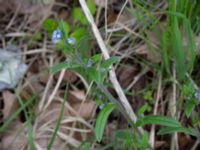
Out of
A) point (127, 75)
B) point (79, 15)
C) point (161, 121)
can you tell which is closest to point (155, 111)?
point (127, 75)

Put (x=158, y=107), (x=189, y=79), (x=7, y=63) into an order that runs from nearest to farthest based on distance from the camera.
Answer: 1. (x=189, y=79)
2. (x=158, y=107)
3. (x=7, y=63)

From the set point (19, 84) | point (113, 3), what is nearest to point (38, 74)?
point (19, 84)

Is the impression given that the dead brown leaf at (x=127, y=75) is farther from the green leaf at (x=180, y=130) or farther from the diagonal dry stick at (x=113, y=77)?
the green leaf at (x=180, y=130)

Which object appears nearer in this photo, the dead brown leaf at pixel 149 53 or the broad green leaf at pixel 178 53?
the broad green leaf at pixel 178 53

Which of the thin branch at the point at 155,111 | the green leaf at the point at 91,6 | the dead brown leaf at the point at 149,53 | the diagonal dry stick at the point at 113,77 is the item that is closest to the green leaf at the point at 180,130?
the diagonal dry stick at the point at 113,77

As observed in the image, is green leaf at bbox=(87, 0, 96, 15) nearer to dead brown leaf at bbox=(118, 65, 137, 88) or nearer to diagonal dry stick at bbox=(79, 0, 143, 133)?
dead brown leaf at bbox=(118, 65, 137, 88)

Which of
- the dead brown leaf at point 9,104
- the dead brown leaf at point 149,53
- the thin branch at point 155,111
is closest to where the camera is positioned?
the thin branch at point 155,111

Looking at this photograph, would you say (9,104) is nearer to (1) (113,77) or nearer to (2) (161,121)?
(1) (113,77)

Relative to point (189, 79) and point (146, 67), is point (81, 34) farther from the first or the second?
point (189, 79)
